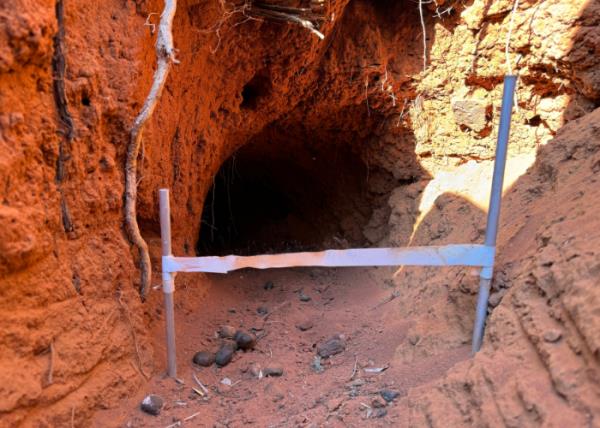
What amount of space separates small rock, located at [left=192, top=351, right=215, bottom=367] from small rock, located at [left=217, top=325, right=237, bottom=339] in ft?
0.89

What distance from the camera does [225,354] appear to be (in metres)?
3.04

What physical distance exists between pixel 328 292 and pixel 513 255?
2.17 meters

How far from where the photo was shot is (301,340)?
331cm

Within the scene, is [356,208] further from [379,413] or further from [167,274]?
[379,413]

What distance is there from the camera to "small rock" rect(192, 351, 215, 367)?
2973 millimetres

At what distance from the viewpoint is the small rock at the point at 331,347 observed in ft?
9.92

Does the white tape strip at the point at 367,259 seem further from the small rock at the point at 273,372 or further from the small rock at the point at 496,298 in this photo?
the small rock at the point at 273,372

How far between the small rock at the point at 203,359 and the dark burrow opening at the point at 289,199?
1.72 m

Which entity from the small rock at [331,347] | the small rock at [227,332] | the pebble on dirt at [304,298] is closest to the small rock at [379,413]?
the small rock at [331,347]

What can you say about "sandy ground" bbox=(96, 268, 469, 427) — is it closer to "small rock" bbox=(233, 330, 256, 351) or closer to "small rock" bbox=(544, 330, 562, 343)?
"small rock" bbox=(233, 330, 256, 351)

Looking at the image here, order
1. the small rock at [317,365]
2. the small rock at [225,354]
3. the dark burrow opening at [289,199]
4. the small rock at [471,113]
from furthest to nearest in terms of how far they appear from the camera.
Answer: the dark burrow opening at [289,199] → the small rock at [471,113] → the small rock at [225,354] → the small rock at [317,365]

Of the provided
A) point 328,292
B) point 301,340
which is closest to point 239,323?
point 301,340

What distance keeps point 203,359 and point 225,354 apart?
0.15m

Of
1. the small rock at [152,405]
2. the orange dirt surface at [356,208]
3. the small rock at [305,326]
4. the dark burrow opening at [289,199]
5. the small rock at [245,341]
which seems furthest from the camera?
the dark burrow opening at [289,199]
